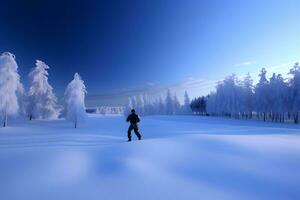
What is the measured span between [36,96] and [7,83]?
14.3 meters

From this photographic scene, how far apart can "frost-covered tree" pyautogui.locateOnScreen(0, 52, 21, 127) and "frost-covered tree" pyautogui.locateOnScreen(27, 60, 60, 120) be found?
12.4 metres

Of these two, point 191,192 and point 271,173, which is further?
point 271,173

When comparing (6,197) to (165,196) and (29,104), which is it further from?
(29,104)

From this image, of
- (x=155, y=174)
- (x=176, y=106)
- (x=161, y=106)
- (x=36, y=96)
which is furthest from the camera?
(x=161, y=106)

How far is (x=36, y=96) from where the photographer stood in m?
44.3

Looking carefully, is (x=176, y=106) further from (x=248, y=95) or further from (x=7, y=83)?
(x=7, y=83)

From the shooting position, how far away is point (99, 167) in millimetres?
6926

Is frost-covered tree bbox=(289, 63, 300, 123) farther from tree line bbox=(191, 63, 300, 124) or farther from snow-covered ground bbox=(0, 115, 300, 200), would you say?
snow-covered ground bbox=(0, 115, 300, 200)

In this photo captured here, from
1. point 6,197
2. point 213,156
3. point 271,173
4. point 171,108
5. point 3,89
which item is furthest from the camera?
point 171,108

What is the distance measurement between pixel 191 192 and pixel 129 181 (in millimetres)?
1796

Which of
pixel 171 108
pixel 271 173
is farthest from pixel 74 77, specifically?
pixel 171 108

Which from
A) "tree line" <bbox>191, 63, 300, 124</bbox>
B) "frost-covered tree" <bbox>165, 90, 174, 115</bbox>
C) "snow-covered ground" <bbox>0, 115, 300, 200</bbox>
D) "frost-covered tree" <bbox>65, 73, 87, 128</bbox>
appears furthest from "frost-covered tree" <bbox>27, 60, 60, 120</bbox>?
"frost-covered tree" <bbox>165, 90, 174, 115</bbox>

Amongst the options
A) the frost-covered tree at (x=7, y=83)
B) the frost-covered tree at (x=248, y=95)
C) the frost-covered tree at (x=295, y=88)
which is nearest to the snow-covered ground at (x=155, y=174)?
the frost-covered tree at (x=7, y=83)

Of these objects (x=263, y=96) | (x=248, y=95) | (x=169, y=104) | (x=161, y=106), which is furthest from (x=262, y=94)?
(x=161, y=106)
